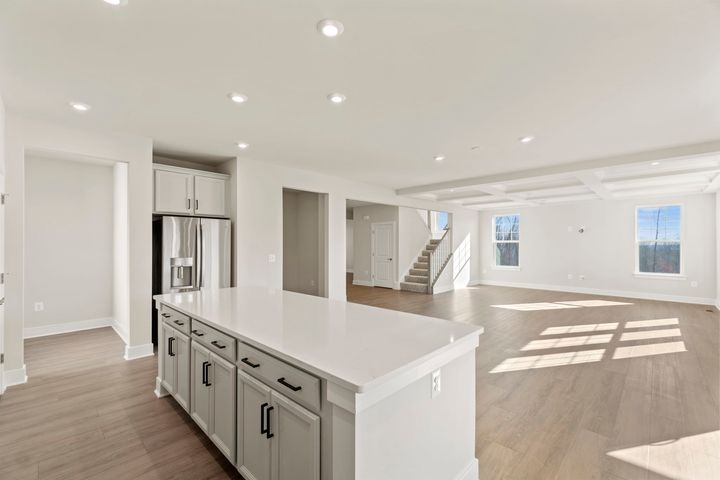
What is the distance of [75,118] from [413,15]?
3.51 m

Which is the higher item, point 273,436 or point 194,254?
point 194,254

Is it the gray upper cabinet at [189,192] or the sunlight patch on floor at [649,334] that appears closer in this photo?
the gray upper cabinet at [189,192]

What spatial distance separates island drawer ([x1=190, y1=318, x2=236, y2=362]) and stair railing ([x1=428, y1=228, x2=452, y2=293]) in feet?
23.2

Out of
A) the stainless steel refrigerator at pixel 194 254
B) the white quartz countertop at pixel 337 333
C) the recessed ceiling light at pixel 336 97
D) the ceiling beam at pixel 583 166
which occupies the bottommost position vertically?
the white quartz countertop at pixel 337 333

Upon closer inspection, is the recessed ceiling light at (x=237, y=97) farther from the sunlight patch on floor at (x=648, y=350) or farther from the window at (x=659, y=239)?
the window at (x=659, y=239)

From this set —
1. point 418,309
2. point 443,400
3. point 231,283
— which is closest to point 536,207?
point 418,309

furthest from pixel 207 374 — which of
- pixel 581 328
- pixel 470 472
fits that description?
pixel 581 328

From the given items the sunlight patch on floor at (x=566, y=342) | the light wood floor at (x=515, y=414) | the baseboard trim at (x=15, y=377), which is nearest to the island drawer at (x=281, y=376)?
the light wood floor at (x=515, y=414)

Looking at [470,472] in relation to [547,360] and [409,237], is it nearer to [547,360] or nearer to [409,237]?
[547,360]

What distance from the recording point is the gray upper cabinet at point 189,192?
421 centimetres

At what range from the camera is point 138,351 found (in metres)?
3.81

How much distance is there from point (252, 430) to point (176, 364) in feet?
3.95

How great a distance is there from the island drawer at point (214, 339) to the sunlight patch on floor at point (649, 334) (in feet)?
16.9

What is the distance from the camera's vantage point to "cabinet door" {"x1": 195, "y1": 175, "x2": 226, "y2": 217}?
4582 millimetres
